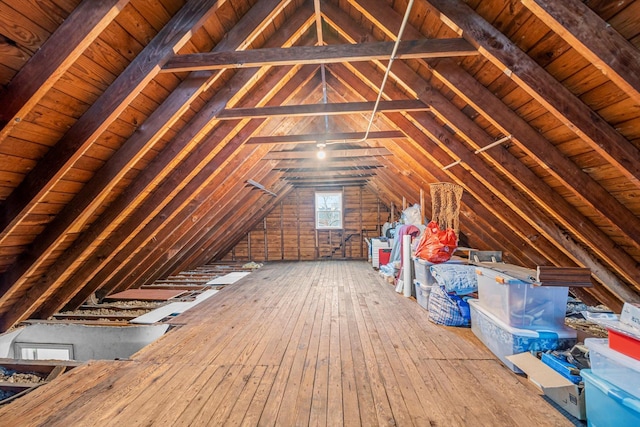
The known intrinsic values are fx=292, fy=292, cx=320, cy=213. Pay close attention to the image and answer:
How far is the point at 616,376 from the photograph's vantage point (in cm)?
153

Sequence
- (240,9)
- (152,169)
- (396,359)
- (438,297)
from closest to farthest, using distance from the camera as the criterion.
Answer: (240,9) → (396,359) → (152,169) → (438,297)

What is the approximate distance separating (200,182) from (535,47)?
364 cm

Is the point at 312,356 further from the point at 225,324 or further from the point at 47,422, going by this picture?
the point at 47,422

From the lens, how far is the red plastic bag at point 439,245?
12.1 feet

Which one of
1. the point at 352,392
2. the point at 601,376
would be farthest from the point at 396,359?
the point at 601,376

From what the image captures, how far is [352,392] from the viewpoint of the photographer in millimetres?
2082

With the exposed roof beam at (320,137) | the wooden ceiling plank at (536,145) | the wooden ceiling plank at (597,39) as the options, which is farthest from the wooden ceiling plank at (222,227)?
the wooden ceiling plank at (597,39)

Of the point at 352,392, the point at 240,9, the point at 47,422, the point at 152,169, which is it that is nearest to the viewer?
the point at 47,422

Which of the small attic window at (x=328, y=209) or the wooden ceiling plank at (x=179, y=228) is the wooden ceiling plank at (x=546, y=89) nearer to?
the wooden ceiling plank at (x=179, y=228)

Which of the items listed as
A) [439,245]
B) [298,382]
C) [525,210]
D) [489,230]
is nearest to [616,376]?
[298,382]

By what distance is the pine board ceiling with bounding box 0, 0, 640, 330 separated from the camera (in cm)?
153

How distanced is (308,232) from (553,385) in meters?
8.12

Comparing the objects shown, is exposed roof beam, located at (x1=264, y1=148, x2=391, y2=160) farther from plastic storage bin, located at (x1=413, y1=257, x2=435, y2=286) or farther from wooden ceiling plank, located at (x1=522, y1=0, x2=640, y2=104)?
wooden ceiling plank, located at (x1=522, y1=0, x2=640, y2=104)

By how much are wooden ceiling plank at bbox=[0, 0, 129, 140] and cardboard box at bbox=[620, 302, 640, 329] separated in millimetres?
2976
